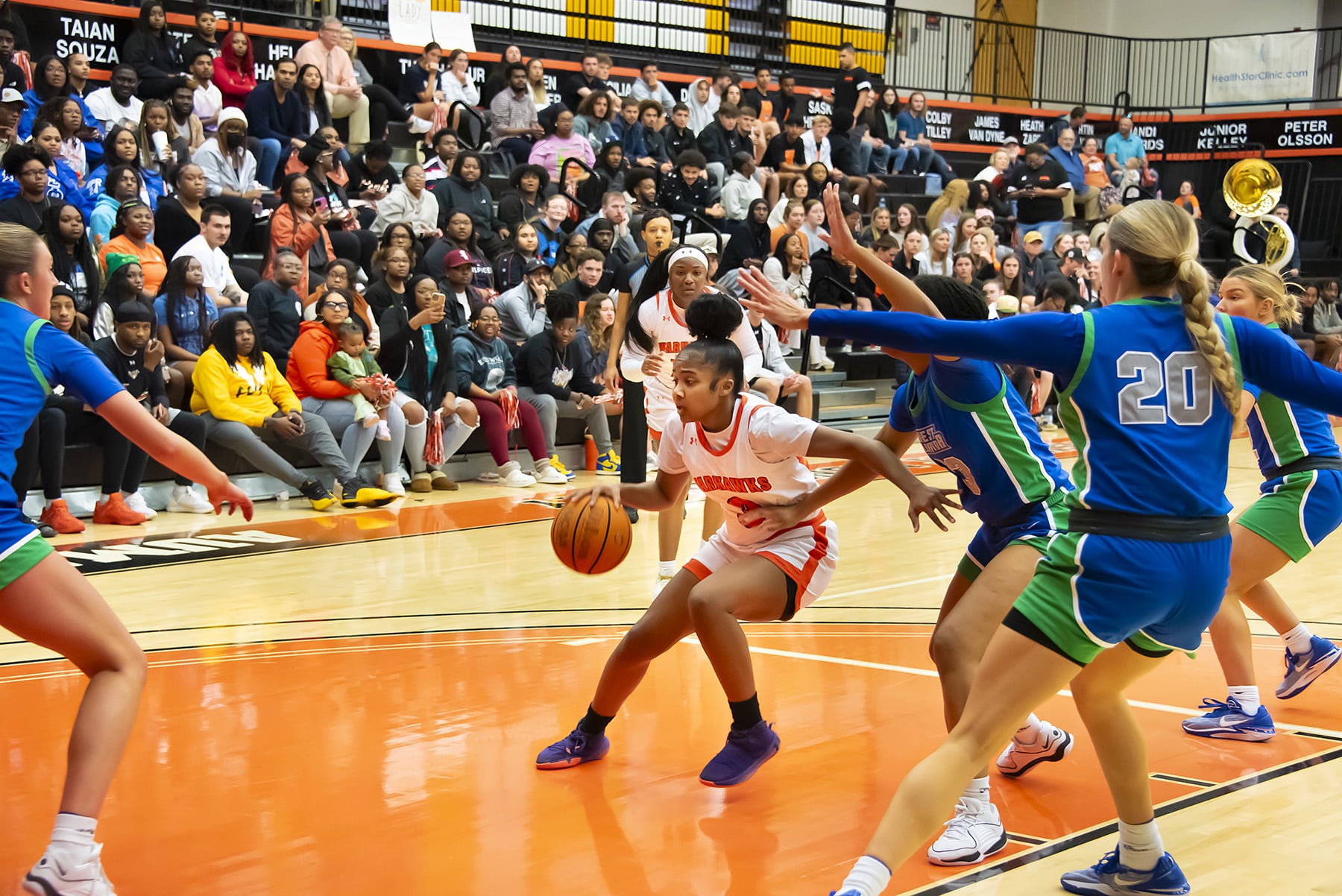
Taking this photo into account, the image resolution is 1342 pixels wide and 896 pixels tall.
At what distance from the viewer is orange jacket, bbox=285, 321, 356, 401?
1020 cm

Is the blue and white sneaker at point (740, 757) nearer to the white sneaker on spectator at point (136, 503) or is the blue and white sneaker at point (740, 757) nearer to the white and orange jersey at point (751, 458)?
the white and orange jersey at point (751, 458)

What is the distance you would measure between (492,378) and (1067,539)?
8465mm

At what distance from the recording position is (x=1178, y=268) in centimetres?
308

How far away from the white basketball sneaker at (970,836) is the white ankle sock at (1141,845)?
0.39m

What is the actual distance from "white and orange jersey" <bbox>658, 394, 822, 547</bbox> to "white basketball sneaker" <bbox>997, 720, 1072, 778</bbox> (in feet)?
3.41

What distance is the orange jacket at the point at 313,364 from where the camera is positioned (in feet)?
33.5

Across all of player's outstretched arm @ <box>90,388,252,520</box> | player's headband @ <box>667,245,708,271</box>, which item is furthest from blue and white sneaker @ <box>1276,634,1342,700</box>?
player's outstretched arm @ <box>90,388,252,520</box>

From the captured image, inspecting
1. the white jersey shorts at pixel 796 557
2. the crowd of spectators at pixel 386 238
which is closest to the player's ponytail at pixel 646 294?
the crowd of spectators at pixel 386 238

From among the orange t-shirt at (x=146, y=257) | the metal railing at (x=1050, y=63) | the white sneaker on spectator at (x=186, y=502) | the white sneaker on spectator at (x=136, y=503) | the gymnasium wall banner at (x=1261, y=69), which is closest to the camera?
the white sneaker on spectator at (x=136, y=503)

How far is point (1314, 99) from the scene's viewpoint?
23.5m

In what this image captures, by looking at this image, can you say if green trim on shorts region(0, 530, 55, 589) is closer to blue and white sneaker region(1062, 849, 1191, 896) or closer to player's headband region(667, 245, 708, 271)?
blue and white sneaker region(1062, 849, 1191, 896)

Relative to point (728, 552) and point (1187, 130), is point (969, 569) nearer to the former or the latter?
point (728, 552)

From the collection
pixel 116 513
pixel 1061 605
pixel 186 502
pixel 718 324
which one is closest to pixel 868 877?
pixel 1061 605

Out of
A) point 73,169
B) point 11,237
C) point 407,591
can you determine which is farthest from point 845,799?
point 73,169
